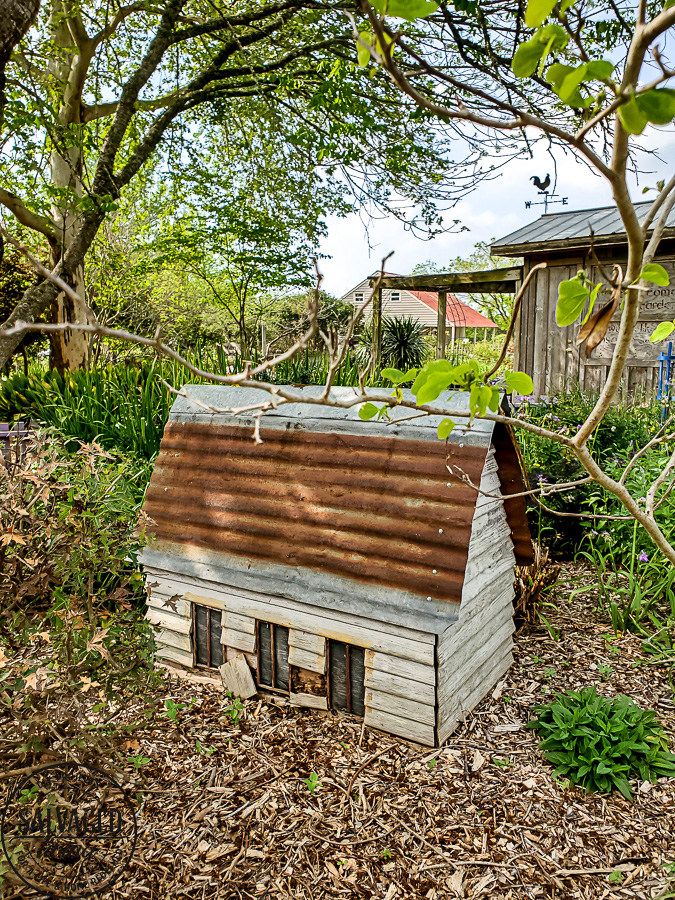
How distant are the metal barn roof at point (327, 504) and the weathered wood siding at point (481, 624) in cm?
19

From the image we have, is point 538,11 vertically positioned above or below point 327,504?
above

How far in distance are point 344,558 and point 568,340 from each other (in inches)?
261

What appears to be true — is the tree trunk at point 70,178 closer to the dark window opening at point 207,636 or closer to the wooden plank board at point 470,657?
the dark window opening at point 207,636

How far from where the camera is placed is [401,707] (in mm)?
2715

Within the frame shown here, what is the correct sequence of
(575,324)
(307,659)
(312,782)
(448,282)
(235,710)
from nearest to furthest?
1. (312,782)
2. (307,659)
3. (235,710)
4. (575,324)
5. (448,282)

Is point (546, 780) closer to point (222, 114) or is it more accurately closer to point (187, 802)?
point (187, 802)

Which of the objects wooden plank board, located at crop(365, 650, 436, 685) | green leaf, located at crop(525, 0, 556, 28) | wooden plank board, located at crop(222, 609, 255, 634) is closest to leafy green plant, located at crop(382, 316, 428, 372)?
wooden plank board, located at crop(222, 609, 255, 634)

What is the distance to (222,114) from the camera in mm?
10023

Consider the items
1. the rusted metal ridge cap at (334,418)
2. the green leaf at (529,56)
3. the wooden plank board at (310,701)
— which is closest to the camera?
the green leaf at (529,56)

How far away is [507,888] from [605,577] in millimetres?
2987

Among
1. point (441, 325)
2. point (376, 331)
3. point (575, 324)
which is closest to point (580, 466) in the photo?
point (376, 331)

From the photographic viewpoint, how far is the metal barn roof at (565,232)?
8070 mm

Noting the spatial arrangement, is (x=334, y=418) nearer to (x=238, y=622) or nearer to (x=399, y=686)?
(x=238, y=622)

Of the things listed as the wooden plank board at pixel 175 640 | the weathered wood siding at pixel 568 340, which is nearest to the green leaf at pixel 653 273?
the wooden plank board at pixel 175 640
